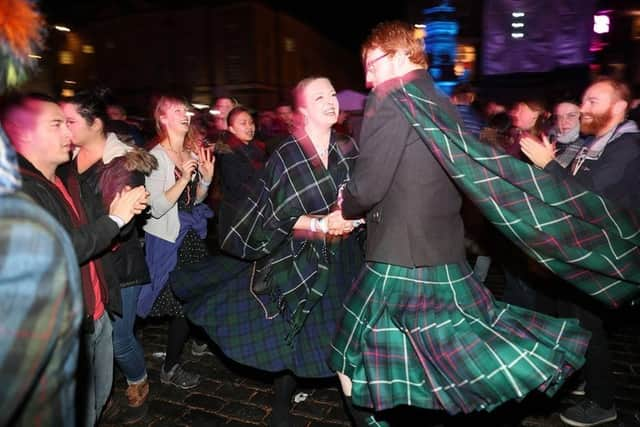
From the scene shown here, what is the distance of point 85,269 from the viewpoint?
244cm

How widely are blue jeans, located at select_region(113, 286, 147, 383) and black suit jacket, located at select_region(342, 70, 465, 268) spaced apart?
1776 millimetres

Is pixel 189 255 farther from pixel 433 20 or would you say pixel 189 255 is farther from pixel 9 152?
pixel 433 20

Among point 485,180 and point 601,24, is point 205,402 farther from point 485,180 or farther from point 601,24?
point 601,24

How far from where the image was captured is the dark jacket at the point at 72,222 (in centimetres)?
207

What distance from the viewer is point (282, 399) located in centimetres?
296

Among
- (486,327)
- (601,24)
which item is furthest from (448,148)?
(601,24)

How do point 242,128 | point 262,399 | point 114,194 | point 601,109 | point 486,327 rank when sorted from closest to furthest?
point 486,327, point 114,194, point 601,109, point 262,399, point 242,128

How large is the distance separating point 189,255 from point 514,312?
2.42 metres

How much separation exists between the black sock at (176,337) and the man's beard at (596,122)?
3.15 m

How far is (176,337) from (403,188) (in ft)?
7.62

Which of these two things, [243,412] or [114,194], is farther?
[243,412]

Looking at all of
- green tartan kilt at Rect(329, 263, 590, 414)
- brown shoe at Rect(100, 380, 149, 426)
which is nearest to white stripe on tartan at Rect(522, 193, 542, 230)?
green tartan kilt at Rect(329, 263, 590, 414)

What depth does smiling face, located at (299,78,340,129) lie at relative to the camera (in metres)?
2.85

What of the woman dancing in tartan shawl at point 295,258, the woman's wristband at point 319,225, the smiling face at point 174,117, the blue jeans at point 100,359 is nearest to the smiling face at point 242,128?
the smiling face at point 174,117
